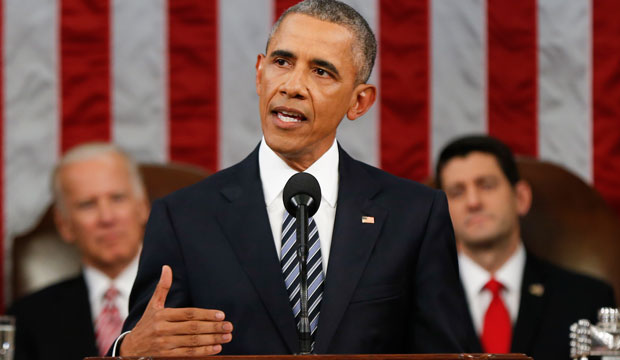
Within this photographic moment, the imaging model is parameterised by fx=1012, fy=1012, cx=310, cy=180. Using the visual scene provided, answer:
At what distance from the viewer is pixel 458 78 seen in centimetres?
432

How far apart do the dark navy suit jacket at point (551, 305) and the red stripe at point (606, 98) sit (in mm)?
625

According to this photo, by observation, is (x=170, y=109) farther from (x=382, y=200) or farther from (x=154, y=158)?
(x=382, y=200)

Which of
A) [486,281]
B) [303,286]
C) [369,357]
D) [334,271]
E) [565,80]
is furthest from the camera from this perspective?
[565,80]

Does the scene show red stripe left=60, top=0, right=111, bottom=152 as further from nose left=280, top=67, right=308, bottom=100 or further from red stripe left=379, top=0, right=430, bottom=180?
nose left=280, top=67, right=308, bottom=100

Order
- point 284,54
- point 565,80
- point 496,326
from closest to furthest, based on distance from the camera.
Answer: point 284,54 < point 496,326 < point 565,80

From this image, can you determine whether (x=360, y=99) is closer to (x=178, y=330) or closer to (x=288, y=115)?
(x=288, y=115)

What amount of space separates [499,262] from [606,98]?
96cm

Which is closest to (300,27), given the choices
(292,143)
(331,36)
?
(331,36)

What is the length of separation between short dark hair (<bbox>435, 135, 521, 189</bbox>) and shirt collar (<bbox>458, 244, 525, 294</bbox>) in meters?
0.30

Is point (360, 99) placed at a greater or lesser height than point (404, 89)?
lesser

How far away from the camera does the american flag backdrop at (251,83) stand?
4.23 metres

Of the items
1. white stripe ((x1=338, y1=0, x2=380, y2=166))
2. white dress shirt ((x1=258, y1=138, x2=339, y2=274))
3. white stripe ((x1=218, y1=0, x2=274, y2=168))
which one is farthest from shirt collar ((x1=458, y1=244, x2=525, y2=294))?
white dress shirt ((x1=258, y1=138, x2=339, y2=274))

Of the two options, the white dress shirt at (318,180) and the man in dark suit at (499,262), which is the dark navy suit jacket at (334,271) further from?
the man in dark suit at (499,262)

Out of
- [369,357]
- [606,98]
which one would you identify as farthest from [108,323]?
[369,357]
